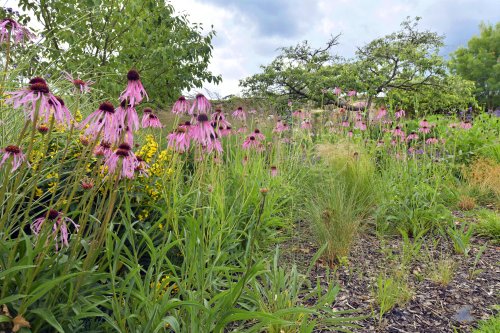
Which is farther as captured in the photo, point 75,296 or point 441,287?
point 441,287

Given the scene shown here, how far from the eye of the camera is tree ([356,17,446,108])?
32.9 ft

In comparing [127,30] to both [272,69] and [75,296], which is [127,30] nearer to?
[272,69]

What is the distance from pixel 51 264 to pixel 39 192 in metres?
0.76

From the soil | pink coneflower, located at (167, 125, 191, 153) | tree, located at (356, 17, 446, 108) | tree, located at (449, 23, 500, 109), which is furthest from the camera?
tree, located at (449, 23, 500, 109)

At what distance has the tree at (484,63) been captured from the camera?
26422 mm

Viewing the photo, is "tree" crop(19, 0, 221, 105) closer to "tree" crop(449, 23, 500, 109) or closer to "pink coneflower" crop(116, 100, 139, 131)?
"pink coneflower" crop(116, 100, 139, 131)

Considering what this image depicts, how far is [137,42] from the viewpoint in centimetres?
671

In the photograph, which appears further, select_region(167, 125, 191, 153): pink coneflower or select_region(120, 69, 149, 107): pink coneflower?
select_region(167, 125, 191, 153): pink coneflower

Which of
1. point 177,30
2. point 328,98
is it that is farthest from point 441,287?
point 328,98

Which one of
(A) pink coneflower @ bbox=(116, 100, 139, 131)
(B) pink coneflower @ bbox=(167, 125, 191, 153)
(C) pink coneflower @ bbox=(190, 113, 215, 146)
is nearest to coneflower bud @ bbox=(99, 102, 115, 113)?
(A) pink coneflower @ bbox=(116, 100, 139, 131)

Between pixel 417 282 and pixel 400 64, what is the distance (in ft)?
28.6

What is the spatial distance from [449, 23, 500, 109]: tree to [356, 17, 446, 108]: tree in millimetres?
17481

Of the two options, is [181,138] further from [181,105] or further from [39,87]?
[39,87]

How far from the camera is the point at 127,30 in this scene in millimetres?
6574
